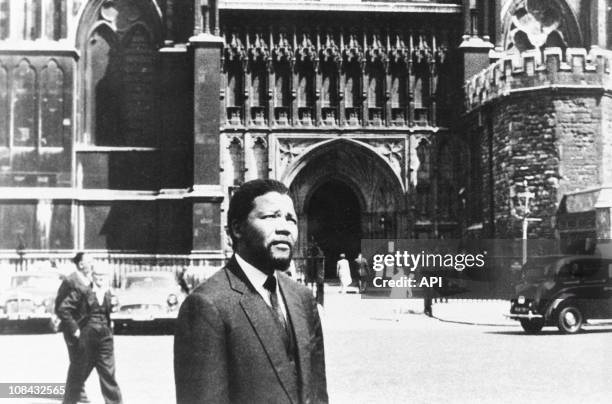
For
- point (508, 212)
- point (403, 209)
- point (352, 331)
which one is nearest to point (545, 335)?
point (352, 331)

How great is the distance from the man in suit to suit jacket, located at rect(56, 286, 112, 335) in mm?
5823

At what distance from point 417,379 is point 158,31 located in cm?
2257

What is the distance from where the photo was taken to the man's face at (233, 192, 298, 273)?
3561mm

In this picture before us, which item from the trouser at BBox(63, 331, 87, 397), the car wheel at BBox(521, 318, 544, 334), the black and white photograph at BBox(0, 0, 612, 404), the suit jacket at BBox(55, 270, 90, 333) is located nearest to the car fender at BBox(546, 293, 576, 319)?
the car wheel at BBox(521, 318, 544, 334)

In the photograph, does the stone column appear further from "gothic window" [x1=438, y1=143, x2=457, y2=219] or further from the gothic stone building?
"gothic window" [x1=438, y1=143, x2=457, y2=219]

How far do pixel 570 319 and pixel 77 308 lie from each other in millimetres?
11395

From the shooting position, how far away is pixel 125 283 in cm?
1989

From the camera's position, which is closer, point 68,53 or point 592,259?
point 592,259

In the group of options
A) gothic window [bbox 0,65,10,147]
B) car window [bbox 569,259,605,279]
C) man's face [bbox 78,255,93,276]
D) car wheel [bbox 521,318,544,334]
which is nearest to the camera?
man's face [bbox 78,255,93,276]

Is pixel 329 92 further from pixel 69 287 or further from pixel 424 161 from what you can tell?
pixel 69 287

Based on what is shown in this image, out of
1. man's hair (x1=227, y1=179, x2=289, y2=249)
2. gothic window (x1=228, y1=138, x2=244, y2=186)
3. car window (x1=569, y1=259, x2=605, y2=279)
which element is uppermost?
gothic window (x1=228, y1=138, x2=244, y2=186)

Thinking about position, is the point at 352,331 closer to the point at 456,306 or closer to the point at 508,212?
the point at 456,306

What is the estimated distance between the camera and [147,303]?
18922 mm

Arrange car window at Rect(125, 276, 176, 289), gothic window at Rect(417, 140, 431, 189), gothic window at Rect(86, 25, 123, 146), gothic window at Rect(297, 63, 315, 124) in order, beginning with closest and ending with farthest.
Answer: car window at Rect(125, 276, 176, 289), gothic window at Rect(86, 25, 123, 146), gothic window at Rect(297, 63, 315, 124), gothic window at Rect(417, 140, 431, 189)
